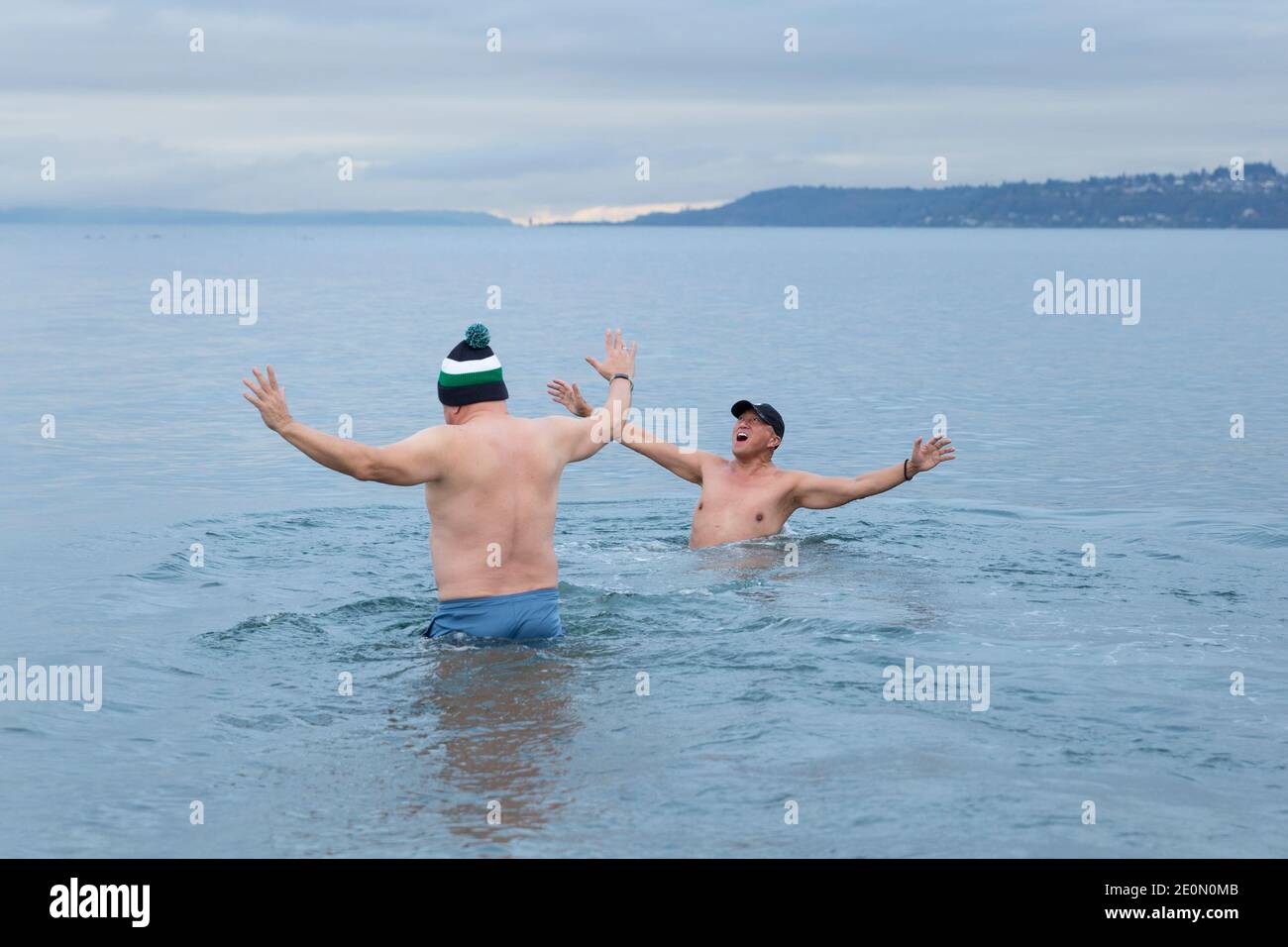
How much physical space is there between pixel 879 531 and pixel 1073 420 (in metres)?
10.8

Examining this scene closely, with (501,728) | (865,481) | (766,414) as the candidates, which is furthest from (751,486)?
(501,728)

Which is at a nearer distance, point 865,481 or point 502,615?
point 502,615

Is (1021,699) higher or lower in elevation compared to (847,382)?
lower

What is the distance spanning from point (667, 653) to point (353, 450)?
121 inches

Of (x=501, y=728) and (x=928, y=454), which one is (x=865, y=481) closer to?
(x=928, y=454)

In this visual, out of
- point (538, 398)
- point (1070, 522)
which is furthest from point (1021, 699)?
point (538, 398)

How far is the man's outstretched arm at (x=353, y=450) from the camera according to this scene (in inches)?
278

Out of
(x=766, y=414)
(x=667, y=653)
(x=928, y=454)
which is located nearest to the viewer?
(x=667, y=653)

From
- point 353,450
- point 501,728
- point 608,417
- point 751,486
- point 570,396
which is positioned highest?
point 570,396

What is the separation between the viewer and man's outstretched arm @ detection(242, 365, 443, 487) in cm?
705

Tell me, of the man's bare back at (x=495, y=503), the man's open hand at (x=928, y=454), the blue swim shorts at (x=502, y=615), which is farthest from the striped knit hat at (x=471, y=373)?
the man's open hand at (x=928, y=454)

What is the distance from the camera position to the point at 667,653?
31.5 ft

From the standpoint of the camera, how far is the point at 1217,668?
9297mm
